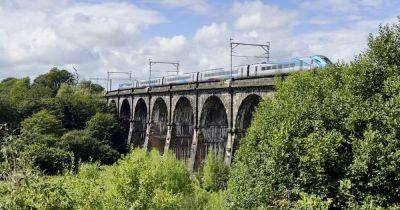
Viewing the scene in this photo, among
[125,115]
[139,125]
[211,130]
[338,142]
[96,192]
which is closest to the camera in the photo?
[338,142]

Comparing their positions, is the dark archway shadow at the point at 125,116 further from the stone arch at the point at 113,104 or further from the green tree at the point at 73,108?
the green tree at the point at 73,108

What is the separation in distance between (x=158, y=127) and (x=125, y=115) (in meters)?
17.5

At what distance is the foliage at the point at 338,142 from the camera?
1731 centimetres

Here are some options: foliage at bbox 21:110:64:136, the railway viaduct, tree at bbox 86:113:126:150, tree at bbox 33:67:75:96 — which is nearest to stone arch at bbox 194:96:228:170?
the railway viaduct

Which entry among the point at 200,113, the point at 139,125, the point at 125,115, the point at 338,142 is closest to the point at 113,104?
the point at 125,115

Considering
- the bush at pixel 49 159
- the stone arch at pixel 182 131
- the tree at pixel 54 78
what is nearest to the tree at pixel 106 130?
the bush at pixel 49 159

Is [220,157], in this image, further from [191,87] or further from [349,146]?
[349,146]

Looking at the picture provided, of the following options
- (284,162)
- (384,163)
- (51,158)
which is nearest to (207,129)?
(51,158)

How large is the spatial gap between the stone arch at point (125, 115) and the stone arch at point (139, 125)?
3752mm

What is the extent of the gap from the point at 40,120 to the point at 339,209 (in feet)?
171

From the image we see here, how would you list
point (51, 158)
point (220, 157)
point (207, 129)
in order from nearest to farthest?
point (220, 157) < point (207, 129) < point (51, 158)

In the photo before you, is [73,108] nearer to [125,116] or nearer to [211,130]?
[125,116]

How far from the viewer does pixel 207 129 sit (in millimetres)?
46469

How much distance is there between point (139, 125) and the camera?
70438 mm
